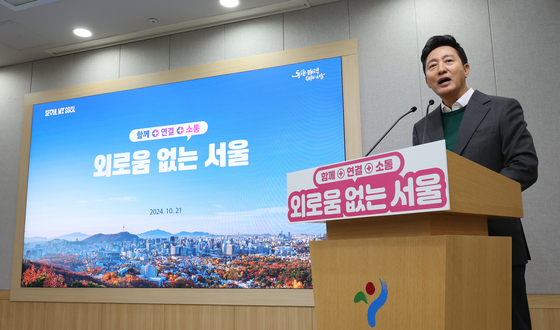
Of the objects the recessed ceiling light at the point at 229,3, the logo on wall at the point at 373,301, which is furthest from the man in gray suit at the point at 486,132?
the recessed ceiling light at the point at 229,3

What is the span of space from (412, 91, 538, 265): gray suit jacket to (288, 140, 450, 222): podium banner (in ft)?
1.74

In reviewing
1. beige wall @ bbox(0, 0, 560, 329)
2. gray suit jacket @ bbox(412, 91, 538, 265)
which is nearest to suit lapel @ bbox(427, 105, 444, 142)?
gray suit jacket @ bbox(412, 91, 538, 265)

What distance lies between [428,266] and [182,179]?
2714 mm

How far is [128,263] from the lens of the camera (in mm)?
3471

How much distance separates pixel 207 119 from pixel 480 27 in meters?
2.10

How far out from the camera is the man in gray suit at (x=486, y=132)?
4.37 feet

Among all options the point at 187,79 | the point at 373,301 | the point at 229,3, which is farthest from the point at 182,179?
the point at 373,301

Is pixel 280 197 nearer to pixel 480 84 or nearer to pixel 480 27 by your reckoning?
pixel 480 84

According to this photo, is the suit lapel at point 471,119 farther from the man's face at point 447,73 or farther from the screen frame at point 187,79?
the screen frame at point 187,79

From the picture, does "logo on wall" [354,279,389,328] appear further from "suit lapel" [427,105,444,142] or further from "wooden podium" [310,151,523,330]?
"suit lapel" [427,105,444,142]

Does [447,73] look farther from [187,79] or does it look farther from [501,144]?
[187,79]

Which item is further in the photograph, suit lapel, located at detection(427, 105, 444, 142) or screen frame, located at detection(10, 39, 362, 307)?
screen frame, located at detection(10, 39, 362, 307)

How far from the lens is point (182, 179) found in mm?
3434

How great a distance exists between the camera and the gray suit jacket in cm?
134
